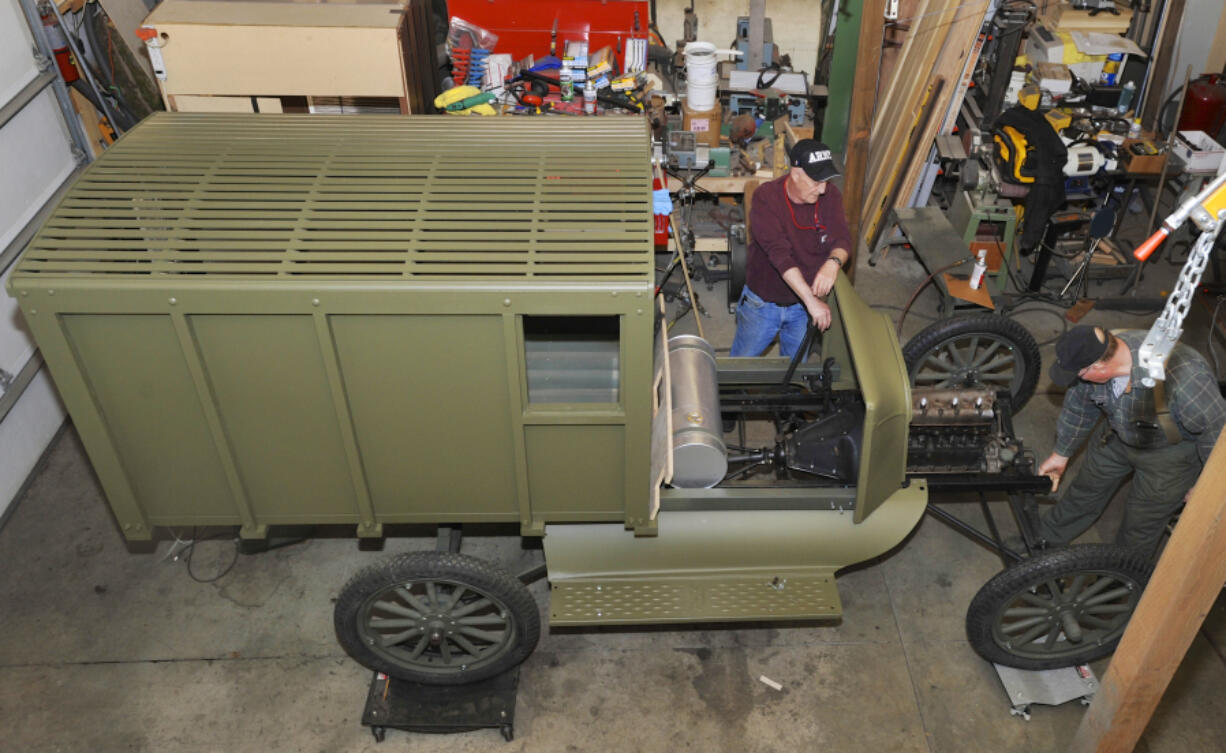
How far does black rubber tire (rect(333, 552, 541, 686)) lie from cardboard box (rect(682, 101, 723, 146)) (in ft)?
13.2

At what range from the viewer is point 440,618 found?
4.30 metres

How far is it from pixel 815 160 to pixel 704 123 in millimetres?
2434

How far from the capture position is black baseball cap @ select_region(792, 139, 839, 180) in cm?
477

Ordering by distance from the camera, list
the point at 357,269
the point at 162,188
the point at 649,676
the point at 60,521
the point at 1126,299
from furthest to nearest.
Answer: the point at 1126,299 < the point at 60,521 < the point at 649,676 < the point at 162,188 < the point at 357,269

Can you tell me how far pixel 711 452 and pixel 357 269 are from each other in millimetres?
1677

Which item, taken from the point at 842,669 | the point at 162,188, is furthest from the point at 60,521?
the point at 842,669

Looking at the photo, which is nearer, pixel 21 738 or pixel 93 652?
pixel 21 738

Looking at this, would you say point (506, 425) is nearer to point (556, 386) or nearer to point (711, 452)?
point (556, 386)

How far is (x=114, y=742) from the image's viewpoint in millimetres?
4441

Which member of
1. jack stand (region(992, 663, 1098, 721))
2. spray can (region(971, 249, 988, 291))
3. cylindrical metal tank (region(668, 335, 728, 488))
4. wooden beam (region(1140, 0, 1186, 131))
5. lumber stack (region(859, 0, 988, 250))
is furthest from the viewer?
wooden beam (region(1140, 0, 1186, 131))

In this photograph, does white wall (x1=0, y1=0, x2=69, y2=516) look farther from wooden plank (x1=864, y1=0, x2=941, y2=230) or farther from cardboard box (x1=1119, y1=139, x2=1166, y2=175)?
cardboard box (x1=1119, y1=139, x2=1166, y2=175)

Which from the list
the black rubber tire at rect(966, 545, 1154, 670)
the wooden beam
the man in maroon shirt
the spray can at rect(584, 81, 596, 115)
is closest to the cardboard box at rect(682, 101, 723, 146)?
the spray can at rect(584, 81, 596, 115)

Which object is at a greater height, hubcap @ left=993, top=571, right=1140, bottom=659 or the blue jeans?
the blue jeans

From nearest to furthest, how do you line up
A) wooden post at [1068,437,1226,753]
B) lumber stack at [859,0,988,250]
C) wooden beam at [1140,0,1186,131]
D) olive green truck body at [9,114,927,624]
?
wooden post at [1068,437,1226,753] → olive green truck body at [9,114,927,624] → lumber stack at [859,0,988,250] → wooden beam at [1140,0,1186,131]
